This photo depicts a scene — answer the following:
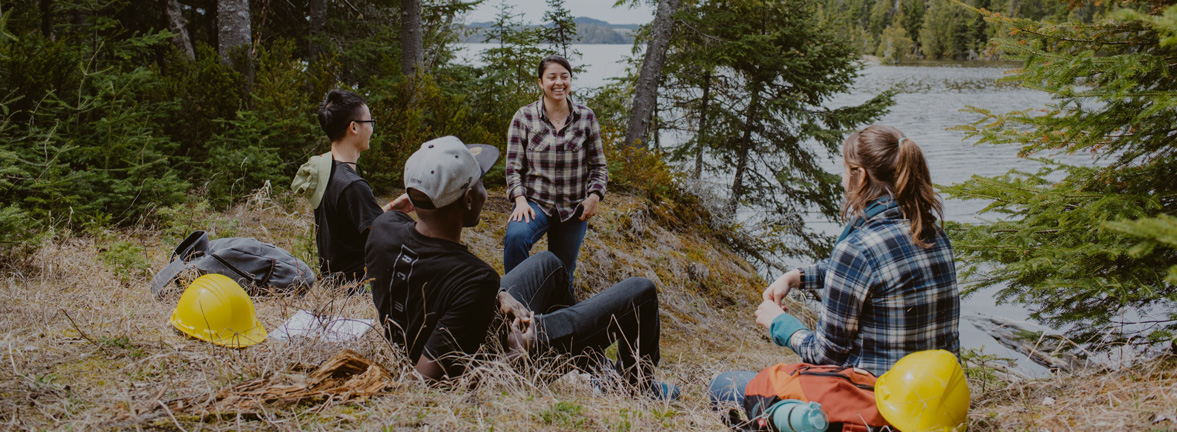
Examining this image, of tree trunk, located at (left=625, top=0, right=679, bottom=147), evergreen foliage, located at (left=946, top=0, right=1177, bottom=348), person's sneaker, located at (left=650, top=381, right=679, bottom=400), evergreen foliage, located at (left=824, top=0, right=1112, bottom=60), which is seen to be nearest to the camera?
person's sneaker, located at (left=650, top=381, right=679, bottom=400)

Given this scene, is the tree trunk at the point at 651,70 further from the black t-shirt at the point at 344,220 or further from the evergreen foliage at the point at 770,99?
the black t-shirt at the point at 344,220

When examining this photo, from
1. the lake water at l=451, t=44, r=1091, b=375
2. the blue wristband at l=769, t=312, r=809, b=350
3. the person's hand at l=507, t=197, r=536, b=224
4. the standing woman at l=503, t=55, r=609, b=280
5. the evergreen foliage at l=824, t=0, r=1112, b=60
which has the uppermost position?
the evergreen foliage at l=824, t=0, r=1112, b=60

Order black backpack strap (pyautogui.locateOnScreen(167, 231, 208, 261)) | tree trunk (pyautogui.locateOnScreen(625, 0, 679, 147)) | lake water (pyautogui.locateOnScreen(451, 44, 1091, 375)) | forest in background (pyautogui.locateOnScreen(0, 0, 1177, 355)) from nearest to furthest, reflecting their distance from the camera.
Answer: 1. forest in background (pyautogui.locateOnScreen(0, 0, 1177, 355))
2. black backpack strap (pyautogui.locateOnScreen(167, 231, 208, 261))
3. lake water (pyautogui.locateOnScreen(451, 44, 1091, 375))
4. tree trunk (pyautogui.locateOnScreen(625, 0, 679, 147))

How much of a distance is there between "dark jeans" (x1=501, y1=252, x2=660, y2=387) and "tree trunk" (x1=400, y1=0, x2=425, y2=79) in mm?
5628

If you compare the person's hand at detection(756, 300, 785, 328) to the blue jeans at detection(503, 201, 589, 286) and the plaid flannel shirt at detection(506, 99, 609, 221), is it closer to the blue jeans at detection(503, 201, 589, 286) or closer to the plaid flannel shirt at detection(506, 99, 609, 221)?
the blue jeans at detection(503, 201, 589, 286)

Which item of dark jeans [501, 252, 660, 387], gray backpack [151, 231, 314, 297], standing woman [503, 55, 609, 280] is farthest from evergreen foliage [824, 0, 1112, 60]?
dark jeans [501, 252, 660, 387]

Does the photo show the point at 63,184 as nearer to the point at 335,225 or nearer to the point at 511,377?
the point at 335,225

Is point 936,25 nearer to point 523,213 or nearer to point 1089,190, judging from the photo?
point 1089,190

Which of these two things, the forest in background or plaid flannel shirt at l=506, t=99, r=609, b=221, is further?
plaid flannel shirt at l=506, t=99, r=609, b=221

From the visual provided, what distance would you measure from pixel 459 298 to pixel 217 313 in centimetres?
135

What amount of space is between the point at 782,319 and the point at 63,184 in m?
5.11

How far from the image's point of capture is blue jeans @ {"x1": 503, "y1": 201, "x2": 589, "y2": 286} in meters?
3.88

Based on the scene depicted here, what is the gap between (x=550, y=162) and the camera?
4.10m

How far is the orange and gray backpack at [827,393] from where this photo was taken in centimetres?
217
